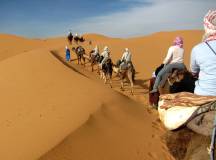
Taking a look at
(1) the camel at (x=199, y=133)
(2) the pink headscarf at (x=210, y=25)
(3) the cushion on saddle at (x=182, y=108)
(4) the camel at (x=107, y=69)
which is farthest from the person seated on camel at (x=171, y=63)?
(4) the camel at (x=107, y=69)

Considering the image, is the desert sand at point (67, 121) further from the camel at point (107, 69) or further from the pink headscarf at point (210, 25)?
the camel at point (107, 69)

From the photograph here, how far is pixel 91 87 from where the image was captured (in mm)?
15516

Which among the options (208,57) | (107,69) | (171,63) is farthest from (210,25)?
(107,69)

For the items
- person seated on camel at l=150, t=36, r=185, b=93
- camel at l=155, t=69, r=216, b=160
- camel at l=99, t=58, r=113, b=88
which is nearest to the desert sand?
person seated on camel at l=150, t=36, r=185, b=93

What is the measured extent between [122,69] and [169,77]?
41.5 ft

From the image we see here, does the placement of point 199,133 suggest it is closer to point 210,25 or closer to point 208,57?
point 208,57

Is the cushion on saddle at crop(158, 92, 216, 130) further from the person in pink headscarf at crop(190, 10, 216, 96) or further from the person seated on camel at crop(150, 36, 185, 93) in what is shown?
the person seated on camel at crop(150, 36, 185, 93)

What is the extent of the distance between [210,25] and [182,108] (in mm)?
1003

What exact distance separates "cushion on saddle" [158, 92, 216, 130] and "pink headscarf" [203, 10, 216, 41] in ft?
2.33

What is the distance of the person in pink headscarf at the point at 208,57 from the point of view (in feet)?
16.7

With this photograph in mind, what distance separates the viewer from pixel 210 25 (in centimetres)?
508

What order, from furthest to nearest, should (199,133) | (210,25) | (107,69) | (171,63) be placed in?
1. (107,69)
2. (171,63)
3. (210,25)
4. (199,133)

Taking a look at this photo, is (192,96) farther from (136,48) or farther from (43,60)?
(136,48)

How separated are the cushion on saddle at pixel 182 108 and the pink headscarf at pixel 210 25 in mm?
711
